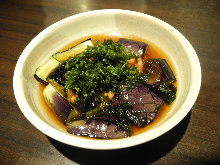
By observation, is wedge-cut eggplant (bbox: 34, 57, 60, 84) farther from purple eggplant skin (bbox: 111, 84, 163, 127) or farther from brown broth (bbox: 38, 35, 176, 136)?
purple eggplant skin (bbox: 111, 84, 163, 127)

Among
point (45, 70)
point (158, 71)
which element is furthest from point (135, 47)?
point (45, 70)

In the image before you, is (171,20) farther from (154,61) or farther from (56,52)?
(56,52)

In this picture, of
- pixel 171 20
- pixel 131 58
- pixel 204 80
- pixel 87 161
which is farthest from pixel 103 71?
pixel 171 20

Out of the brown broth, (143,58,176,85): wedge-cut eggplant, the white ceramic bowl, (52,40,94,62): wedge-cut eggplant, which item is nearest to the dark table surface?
the brown broth

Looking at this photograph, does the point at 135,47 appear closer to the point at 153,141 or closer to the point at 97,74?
the point at 97,74

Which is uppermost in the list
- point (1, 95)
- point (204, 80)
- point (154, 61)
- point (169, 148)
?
point (154, 61)
